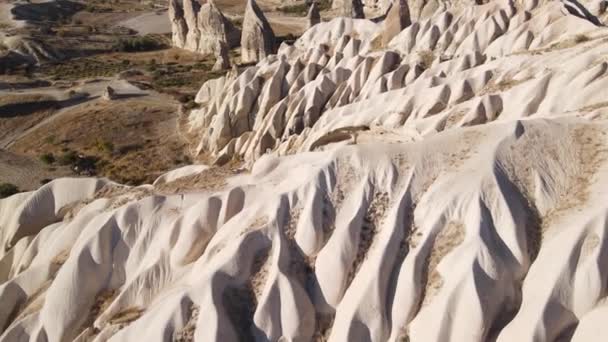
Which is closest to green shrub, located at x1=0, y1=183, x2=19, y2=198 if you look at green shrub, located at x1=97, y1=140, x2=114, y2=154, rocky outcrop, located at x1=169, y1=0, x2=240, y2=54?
green shrub, located at x1=97, y1=140, x2=114, y2=154

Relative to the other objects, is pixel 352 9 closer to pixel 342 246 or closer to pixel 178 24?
pixel 178 24

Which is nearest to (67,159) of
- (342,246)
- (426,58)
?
(426,58)

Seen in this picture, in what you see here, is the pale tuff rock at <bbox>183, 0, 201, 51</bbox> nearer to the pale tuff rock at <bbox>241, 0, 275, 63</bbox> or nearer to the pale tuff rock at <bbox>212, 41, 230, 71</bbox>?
the pale tuff rock at <bbox>212, 41, 230, 71</bbox>

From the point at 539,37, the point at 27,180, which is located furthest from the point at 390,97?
the point at 27,180

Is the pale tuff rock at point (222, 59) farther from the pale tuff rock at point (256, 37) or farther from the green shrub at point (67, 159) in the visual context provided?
the green shrub at point (67, 159)

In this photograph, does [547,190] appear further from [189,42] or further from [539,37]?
[189,42]
